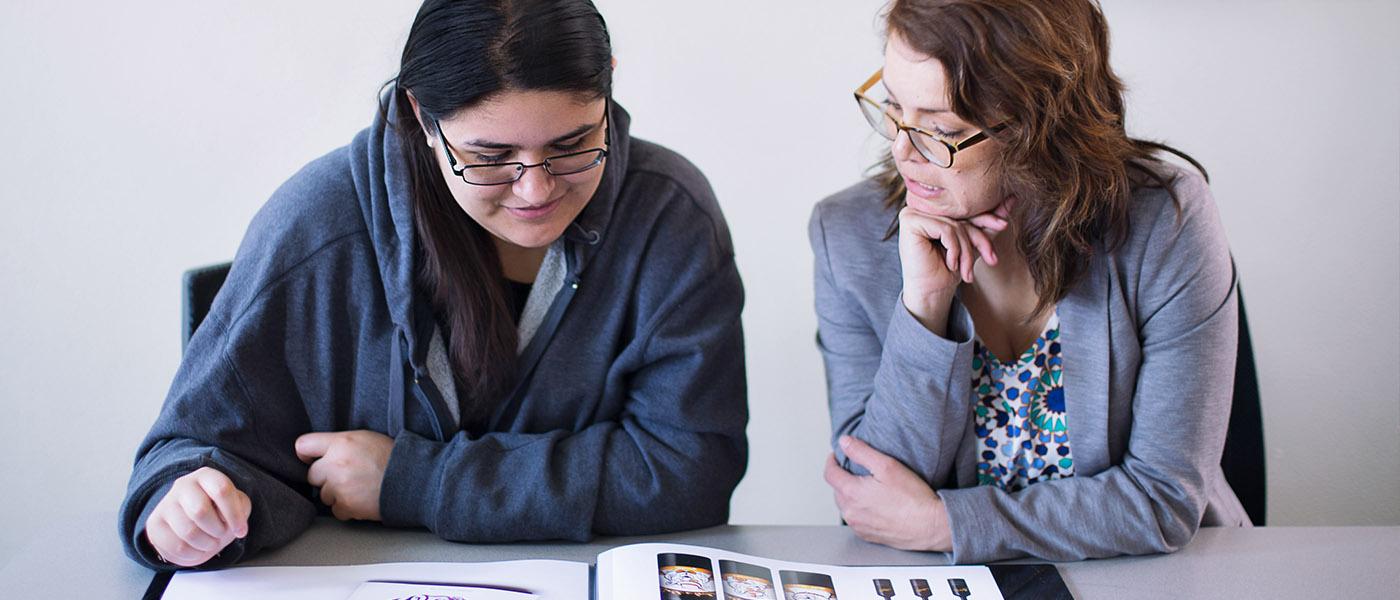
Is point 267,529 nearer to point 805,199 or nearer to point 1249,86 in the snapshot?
point 805,199

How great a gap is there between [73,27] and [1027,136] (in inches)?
63.1

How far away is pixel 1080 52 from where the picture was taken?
4.02 ft

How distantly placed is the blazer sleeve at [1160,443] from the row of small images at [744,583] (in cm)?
10

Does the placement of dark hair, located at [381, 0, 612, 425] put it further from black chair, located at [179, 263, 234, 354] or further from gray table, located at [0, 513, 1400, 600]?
black chair, located at [179, 263, 234, 354]

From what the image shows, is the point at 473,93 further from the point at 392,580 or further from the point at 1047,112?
the point at 1047,112

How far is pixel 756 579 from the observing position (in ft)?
3.73

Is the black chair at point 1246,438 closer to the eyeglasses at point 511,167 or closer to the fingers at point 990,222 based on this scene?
the fingers at point 990,222

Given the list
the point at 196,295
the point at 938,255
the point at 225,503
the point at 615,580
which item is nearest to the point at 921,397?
the point at 938,255

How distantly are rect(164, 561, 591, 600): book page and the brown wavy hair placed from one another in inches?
24.5

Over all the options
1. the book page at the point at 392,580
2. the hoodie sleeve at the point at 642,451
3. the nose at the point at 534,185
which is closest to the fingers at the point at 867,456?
the hoodie sleeve at the point at 642,451

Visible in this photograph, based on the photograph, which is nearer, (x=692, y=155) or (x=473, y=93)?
(x=473, y=93)

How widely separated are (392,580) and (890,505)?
0.53 m

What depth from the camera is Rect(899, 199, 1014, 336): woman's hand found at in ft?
4.25

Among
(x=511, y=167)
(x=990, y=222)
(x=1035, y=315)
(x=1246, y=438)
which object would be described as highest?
(x=511, y=167)
